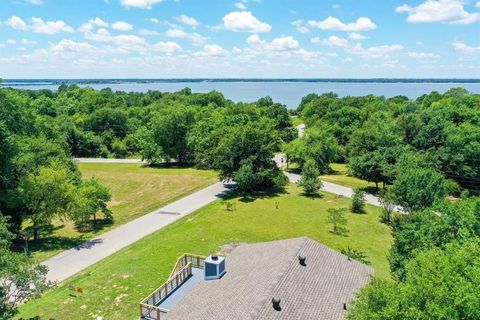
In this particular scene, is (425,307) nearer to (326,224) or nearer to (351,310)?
(351,310)

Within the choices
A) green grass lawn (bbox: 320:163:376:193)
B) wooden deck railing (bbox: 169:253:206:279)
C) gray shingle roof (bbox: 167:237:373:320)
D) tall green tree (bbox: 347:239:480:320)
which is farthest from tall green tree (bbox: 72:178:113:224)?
green grass lawn (bbox: 320:163:376:193)

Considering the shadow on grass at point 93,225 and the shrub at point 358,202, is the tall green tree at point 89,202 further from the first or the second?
the shrub at point 358,202

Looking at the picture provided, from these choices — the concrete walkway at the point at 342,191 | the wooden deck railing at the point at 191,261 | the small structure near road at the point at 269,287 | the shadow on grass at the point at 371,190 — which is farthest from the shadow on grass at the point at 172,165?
the small structure near road at the point at 269,287

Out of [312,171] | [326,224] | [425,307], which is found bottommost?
[326,224]

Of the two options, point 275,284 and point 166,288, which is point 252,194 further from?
point 275,284

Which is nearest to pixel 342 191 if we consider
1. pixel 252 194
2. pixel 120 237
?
pixel 252 194

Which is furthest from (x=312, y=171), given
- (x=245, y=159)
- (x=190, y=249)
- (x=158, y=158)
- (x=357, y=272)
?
(x=158, y=158)

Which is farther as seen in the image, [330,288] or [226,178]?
[226,178]
